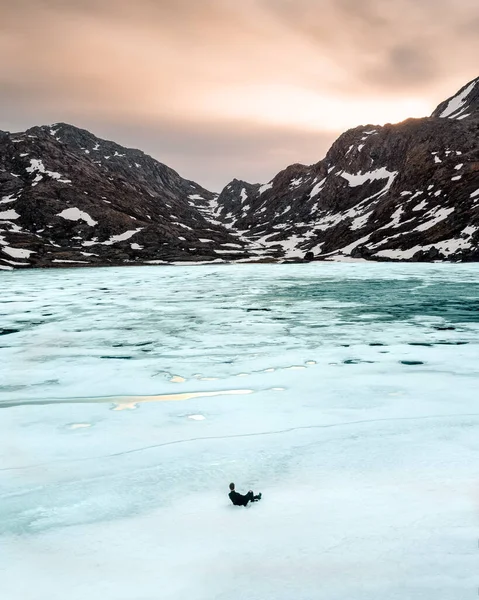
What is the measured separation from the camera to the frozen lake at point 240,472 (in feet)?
17.3

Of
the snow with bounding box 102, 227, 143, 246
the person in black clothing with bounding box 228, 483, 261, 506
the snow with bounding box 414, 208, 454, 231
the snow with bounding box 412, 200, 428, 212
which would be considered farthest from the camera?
the snow with bounding box 102, 227, 143, 246

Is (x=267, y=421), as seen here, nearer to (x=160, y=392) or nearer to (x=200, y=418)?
(x=200, y=418)

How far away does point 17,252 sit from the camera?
467ft

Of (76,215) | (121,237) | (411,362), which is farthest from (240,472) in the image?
(76,215)

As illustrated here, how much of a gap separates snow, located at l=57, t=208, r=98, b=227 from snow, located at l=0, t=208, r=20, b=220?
16.0 m

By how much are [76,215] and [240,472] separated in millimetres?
199020

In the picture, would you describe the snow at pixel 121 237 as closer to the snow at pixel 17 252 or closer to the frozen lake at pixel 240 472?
the snow at pixel 17 252

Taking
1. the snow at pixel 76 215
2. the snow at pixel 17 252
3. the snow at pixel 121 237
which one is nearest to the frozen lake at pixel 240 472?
the snow at pixel 17 252

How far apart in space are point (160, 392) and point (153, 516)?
6.33 meters

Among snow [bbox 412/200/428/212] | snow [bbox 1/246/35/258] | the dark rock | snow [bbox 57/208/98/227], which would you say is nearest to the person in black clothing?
the dark rock

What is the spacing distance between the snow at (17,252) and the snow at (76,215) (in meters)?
43.9

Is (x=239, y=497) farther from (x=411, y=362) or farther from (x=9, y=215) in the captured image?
(x=9, y=215)

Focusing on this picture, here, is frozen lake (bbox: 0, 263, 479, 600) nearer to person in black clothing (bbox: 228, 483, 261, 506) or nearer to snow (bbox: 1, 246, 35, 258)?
person in black clothing (bbox: 228, 483, 261, 506)

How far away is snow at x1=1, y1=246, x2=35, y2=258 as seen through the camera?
13900 cm
